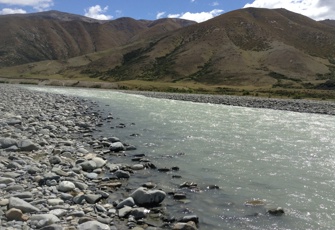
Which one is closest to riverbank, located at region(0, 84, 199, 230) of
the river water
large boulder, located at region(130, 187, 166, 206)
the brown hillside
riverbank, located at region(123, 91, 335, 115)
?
large boulder, located at region(130, 187, 166, 206)

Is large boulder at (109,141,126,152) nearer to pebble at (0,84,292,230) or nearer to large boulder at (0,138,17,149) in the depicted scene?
pebble at (0,84,292,230)

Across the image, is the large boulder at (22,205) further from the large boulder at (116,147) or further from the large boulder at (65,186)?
the large boulder at (116,147)

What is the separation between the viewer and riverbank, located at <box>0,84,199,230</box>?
8195 mm

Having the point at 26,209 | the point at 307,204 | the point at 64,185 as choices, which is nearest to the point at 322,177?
the point at 307,204

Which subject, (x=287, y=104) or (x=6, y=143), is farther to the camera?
(x=287, y=104)

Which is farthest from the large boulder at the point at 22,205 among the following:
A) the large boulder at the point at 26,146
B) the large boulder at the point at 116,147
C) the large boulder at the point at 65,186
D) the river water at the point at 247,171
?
the large boulder at the point at 116,147

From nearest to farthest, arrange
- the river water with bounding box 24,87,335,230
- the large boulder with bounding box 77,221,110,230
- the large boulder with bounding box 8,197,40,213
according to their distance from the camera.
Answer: the large boulder with bounding box 77,221,110,230 < the large boulder with bounding box 8,197,40,213 < the river water with bounding box 24,87,335,230

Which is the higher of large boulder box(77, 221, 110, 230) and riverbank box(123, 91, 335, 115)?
riverbank box(123, 91, 335, 115)

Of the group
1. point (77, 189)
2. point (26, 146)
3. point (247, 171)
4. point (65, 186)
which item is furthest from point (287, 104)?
point (65, 186)

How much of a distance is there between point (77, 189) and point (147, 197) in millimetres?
2188

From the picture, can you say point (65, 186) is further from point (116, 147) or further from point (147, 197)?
point (116, 147)

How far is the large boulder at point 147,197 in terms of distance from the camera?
32.3 ft

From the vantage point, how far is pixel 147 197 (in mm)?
9914

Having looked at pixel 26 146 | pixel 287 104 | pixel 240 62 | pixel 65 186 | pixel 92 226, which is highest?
pixel 240 62
